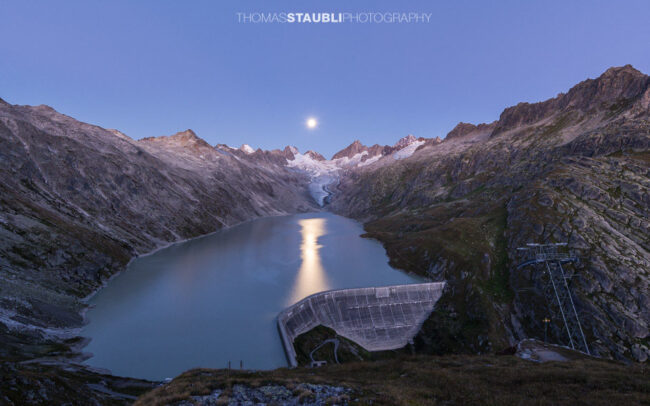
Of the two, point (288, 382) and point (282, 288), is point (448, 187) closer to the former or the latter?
point (282, 288)

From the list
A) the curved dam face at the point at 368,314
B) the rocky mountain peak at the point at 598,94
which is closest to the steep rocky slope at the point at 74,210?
the curved dam face at the point at 368,314

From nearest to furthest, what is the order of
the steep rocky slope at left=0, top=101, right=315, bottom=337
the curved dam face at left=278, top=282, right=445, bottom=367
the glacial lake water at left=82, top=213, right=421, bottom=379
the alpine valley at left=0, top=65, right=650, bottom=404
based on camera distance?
the alpine valley at left=0, top=65, right=650, bottom=404 → the glacial lake water at left=82, top=213, right=421, bottom=379 → the steep rocky slope at left=0, top=101, right=315, bottom=337 → the curved dam face at left=278, top=282, right=445, bottom=367

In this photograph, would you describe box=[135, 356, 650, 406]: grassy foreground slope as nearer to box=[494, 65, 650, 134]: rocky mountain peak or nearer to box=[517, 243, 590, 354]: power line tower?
box=[517, 243, 590, 354]: power line tower

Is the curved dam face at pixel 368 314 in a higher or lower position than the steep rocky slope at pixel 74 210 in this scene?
lower

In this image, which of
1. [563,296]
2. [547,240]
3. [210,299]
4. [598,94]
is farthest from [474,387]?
[598,94]

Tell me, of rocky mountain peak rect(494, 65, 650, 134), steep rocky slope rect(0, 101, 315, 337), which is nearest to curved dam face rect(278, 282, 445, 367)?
steep rocky slope rect(0, 101, 315, 337)

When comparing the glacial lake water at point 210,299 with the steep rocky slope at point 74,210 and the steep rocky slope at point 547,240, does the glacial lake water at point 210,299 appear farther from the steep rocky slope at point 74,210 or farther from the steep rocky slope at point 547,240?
the steep rocky slope at point 547,240

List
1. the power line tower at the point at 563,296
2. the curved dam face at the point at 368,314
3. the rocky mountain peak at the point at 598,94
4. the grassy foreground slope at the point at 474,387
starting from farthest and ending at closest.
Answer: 1. the rocky mountain peak at the point at 598,94
2. the curved dam face at the point at 368,314
3. the power line tower at the point at 563,296
4. the grassy foreground slope at the point at 474,387
